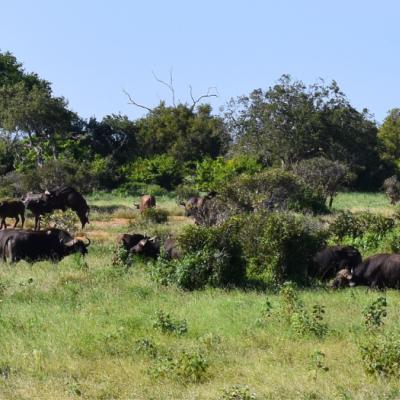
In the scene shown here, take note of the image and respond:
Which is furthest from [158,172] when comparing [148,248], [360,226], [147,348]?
[147,348]

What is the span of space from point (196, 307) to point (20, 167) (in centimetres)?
3453

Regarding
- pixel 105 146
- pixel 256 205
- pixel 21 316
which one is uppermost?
pixel 105 146

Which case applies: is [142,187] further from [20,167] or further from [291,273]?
[291,273]

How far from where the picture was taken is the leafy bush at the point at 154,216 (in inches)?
1103

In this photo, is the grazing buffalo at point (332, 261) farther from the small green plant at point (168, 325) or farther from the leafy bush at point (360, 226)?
the small green plant at point (168, 325)

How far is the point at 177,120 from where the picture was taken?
60.0m

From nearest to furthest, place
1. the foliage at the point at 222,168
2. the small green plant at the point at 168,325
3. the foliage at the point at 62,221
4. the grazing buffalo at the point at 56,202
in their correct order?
the small green plant at the point at 168,325, the foliage at the point at 62,221, the grazing buffalo at the point at 56,202, the foliage at the point at 222,168

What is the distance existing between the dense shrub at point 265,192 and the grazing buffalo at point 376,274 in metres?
7.70

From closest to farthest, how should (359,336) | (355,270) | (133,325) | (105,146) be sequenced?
1. (359,336)
2. (133,325)
3. (355,270)
4. (105,146)

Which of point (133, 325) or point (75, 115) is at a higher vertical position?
point (75, 115)

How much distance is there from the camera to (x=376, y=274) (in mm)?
15562

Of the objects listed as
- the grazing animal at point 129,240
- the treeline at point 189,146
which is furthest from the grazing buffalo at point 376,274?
the treeline at point 189,146

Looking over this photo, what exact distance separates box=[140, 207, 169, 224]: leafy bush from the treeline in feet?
27.8

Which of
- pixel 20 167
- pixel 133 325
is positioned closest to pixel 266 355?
pixel 133 325
